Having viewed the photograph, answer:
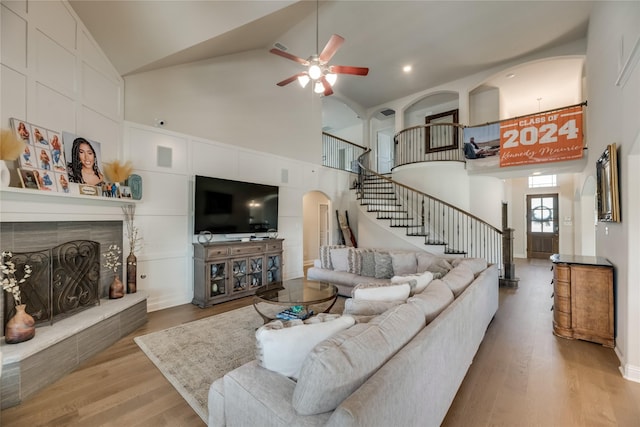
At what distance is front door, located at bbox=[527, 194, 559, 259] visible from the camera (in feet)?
27.9

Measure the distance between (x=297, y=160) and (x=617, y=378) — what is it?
5446mm

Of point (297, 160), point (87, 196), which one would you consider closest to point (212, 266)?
point (87, 196)

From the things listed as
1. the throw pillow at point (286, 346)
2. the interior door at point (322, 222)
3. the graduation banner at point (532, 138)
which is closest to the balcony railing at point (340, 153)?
the interior door at point (322, 222)

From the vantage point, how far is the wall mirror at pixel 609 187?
2.58m

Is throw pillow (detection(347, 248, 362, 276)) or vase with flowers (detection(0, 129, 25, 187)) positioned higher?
vase with flowers (detection(0, 129, 25, 187))

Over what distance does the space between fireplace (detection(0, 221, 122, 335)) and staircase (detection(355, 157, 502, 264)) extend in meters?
5.16

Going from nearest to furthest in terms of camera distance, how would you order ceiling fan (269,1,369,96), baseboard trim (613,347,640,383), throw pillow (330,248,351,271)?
baseboard trim (613,347,640,383) → ceiling fan (269,1,369,96) → throw pillow (330,248,351,271)

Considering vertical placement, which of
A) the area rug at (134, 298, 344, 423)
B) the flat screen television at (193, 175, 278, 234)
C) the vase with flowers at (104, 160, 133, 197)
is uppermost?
the vase with flowers at (104, 160, 133, 197)

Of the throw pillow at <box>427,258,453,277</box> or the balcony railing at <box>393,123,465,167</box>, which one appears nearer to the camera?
the throw pillow at <box>427,258,453,277</box>

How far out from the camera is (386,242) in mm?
6250

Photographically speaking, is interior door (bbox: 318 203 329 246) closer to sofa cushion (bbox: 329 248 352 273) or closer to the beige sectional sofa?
sofa cushion (bbox: 329 248 352 273)

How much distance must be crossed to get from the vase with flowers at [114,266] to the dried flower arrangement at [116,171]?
0.85 m

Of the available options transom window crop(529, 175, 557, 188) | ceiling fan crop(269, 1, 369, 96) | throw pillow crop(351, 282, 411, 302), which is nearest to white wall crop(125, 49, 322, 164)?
ceiling fan crop(269, 1, 369, 96)

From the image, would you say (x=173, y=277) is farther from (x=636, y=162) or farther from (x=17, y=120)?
(x=636, y=162)
